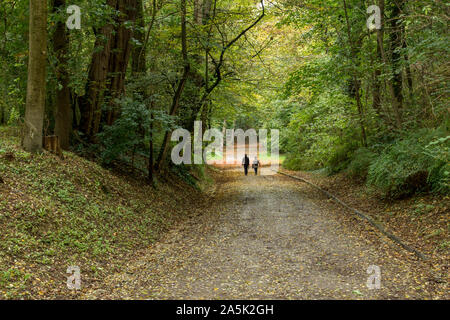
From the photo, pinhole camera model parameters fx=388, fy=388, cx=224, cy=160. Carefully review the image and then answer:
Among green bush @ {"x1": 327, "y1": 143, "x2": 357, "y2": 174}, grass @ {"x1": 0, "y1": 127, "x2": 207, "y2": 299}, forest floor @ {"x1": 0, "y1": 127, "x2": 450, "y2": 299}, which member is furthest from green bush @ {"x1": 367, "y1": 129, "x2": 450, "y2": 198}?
green bush @ {"x1": 327, "y1": 143, "x2": 357, "y2": 174}

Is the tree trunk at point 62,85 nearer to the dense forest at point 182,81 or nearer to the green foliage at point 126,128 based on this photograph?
the dense forest at point 182,81

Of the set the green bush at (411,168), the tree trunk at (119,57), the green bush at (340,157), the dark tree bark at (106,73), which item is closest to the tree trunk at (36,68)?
the dark tree bark at (106,73)

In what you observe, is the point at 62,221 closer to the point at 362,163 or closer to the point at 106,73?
the point at 106,73

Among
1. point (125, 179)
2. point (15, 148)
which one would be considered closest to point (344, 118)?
point (125, 179)

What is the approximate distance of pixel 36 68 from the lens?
8.84 m

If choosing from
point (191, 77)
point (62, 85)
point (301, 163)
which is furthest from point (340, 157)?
point (62, 85)

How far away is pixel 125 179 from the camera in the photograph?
1272 cm

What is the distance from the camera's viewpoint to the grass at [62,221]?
223 inches

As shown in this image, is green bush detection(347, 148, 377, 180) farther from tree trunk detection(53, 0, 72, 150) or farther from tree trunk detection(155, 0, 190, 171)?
tree trunk detection(53, 0, 72, 150)

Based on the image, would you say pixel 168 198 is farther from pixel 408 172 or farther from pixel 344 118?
pixel 344 118

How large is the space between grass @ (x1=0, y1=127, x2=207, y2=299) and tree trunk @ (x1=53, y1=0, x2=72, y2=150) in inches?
38.7

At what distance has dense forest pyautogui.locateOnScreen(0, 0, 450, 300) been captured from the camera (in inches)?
376
